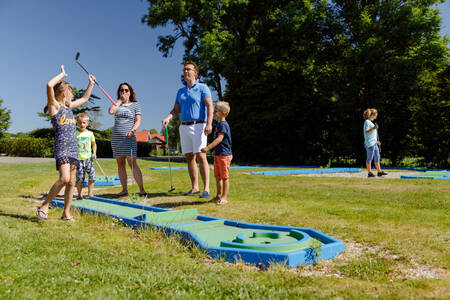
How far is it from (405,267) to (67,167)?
3527 millimetres

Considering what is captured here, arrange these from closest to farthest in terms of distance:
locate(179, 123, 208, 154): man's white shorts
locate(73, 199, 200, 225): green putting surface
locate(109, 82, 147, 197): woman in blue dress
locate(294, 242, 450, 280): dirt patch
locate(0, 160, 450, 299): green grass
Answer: locate(0, 160, 450, 299): green grass < locate(294, 242, 450, 280): dirt patch < locate(73, 199, 200, 225): green putting surface < locate(179, 123, 208, 154): man's white shorts < locate(109, 82, 147, 197): woman in blue dress

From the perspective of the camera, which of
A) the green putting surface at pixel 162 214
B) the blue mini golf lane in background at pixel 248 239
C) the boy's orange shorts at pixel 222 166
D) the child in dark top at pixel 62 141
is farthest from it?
the boy's orange shorts at pixel 222 166

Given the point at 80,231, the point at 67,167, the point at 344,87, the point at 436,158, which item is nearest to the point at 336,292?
the point at 80,231

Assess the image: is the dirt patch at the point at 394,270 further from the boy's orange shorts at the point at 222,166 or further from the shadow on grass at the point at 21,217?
the shadow on grass at the point at 21,217

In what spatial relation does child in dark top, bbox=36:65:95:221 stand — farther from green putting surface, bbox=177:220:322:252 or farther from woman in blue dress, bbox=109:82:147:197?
woman in blue dress, bbox=109:82:147:197

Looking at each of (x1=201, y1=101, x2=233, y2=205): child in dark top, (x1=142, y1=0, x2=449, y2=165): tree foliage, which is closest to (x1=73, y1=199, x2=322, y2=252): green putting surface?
(x1=201, y1=101, x2=233, y2=205): child in dark top

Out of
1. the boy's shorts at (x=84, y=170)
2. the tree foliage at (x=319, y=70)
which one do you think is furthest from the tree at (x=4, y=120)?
the boy's shorts at (x=84, y=170)

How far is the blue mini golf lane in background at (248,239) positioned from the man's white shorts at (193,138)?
1.58 meters

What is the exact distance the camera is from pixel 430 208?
4.90 m

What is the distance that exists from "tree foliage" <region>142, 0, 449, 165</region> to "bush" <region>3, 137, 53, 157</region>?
1569 cm

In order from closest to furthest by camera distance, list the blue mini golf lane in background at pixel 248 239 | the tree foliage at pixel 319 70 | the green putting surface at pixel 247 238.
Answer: the blue mini golf lane in background at pixel 248 239, the green putting surface at pixel 247 238, the tree foliage at pixel 319 70

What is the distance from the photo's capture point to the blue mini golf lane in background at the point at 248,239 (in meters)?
2.81

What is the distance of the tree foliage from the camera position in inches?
608

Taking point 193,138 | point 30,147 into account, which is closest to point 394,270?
point 193,138
